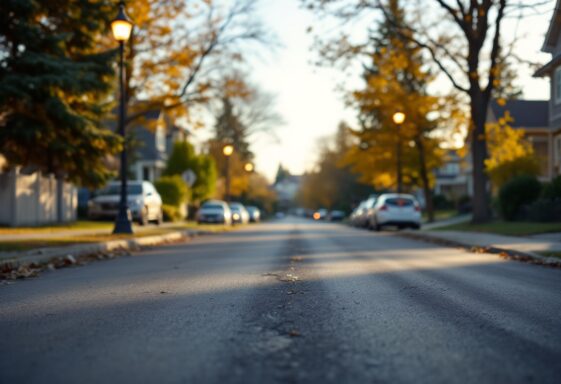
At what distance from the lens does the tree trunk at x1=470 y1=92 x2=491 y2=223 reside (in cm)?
2545

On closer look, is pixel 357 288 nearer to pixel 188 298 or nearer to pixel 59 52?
pixel 188 298

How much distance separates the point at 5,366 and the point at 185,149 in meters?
41.0

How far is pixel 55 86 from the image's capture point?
1678 centimetres

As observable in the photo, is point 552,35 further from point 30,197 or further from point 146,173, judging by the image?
point 146,173

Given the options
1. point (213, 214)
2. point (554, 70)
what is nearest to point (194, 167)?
point (213, 214)

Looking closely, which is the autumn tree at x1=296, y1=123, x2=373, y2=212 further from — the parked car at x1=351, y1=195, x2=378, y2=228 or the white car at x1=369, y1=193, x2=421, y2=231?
the white car at x1=369, y1=193, x2=421, y2=231

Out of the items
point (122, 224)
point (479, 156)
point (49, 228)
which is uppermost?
point (479, 156)

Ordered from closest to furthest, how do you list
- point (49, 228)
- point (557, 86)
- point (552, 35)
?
point (49, 228)
point (552, 35)
point (557, 86)

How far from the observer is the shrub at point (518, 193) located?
26031 millimetres

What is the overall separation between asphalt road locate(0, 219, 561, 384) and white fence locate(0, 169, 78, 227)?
38.7ft

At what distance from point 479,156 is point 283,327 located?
21978 mm

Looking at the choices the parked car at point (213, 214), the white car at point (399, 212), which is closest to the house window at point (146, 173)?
the parked car at point (213, 214)

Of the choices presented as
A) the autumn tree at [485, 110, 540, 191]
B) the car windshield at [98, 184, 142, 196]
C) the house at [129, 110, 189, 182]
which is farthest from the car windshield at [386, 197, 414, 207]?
the house at [129, 110, 189, 182]

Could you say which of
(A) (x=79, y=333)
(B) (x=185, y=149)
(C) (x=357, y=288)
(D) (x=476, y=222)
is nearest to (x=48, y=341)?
(A) (x=79, y=333)
